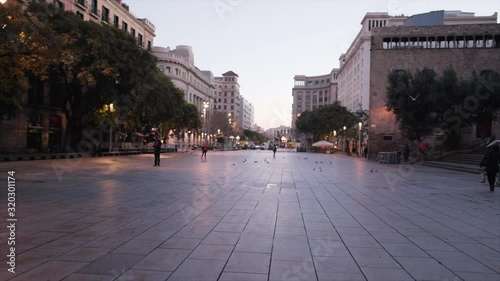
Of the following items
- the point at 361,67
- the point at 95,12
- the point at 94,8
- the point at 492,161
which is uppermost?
the point at 94,8

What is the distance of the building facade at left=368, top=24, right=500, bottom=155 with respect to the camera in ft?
144

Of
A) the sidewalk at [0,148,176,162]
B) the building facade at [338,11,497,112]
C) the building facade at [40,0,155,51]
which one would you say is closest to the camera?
the sidewalk at [0,148,176,162]

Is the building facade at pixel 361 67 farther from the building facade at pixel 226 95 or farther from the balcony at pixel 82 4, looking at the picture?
the building facade at pixel 226 95

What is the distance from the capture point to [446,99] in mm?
32812

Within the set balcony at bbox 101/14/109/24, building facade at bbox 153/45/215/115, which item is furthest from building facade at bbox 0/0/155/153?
building facade at bbox 153/45/215/115

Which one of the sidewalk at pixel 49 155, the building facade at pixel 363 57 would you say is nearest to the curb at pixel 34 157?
the sidewalk at pixel 49 155

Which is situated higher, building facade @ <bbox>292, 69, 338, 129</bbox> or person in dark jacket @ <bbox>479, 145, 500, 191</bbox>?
building facade @ <bbox>292, 69, 338, 129</bbox>

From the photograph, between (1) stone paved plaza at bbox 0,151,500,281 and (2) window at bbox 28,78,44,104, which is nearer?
(1) stone paved plaza at bbox 0,151,500,281

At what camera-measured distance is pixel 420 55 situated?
44625mm

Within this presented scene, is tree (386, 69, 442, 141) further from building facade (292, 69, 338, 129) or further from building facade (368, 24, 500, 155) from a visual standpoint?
building facade (292, 69, 338, 129)

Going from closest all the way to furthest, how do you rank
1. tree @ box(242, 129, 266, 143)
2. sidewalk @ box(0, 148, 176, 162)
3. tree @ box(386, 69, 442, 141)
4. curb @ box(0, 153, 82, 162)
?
curb @ box(0, 153, 82, 162), sidewalk @ box(0, 148, 176, 162), tree @ box(386, 69, 442, 141), tree @ box(242, 129, 266, 143)

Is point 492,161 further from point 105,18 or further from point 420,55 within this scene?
point 105,18

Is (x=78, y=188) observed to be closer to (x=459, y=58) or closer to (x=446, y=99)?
(x=446, y=99)

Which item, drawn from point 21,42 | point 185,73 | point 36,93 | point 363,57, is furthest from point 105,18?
point 363,57
